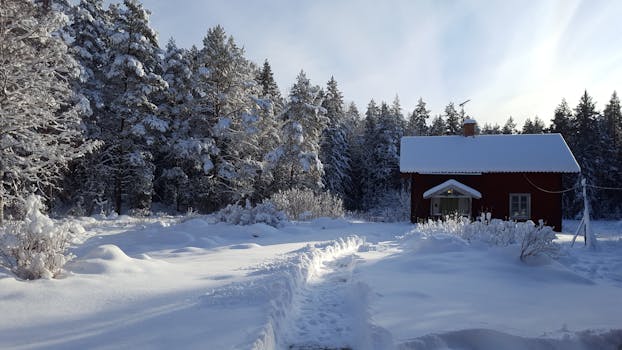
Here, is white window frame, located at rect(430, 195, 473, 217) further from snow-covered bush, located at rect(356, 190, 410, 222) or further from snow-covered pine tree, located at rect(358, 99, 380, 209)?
snow-covered pine tree, located at rect(358, 99, 380, 209)

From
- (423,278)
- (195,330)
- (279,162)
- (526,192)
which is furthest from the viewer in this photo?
(279,162)

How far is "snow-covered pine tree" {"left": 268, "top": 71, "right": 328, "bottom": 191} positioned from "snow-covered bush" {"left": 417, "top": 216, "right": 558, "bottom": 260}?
49.9 ft

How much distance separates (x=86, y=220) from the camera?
15.5m

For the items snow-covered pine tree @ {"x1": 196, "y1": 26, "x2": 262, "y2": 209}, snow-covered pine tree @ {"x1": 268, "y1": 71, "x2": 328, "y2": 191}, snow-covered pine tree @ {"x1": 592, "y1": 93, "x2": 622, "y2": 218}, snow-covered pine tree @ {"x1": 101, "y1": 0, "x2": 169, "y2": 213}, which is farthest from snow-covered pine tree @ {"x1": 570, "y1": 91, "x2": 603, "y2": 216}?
snow-covered pine tree @ {"x1": 101, "y1": 0, "x2": 169, "y2": 213}

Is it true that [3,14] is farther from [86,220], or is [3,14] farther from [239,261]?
Answer: [239,261]

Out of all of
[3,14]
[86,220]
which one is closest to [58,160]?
[86,220]

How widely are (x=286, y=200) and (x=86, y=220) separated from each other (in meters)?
8.13

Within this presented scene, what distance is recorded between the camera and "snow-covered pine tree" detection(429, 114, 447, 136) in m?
48.3

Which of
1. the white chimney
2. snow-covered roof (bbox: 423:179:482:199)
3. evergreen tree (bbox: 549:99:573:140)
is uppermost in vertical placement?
evergreen tree (bbox: 549:99:573:140)

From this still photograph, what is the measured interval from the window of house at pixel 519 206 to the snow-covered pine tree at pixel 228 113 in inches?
594

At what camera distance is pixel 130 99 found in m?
21.5

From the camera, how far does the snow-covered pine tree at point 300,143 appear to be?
27.2 m

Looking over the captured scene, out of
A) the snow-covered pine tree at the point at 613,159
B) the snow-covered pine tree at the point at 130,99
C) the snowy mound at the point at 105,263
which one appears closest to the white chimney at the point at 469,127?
the snow-covered pine tree at the point at 130,99

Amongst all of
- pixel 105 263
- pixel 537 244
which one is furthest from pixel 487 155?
pixel 105 263
